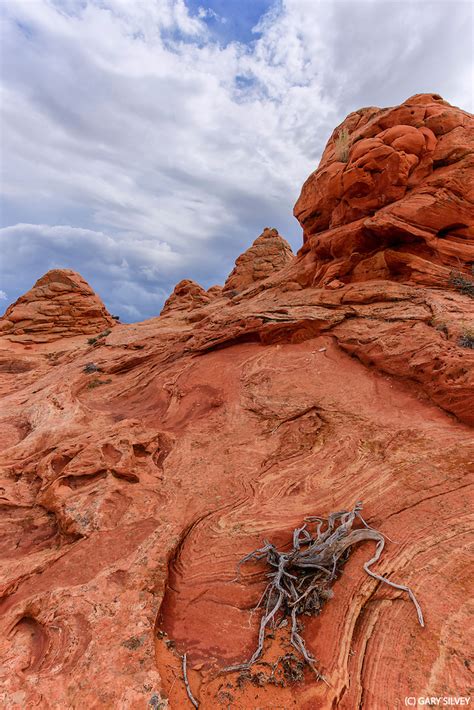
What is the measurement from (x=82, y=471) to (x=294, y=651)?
20.7 feet

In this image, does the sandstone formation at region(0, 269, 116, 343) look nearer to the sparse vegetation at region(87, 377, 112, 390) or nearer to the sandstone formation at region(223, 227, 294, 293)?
the sandstone formation at region(223, 227, 294, 293)

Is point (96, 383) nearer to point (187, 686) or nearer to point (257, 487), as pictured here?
point (257, 487)

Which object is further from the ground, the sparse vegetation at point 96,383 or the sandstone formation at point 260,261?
the sandstone formation at point 260,261

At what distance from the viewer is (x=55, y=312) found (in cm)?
3669

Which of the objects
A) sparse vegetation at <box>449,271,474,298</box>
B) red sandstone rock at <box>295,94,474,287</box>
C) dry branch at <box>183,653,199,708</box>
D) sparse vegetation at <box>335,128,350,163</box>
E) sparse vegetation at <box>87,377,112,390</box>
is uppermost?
sparse vegetation at <box>335,128,350,163</box>

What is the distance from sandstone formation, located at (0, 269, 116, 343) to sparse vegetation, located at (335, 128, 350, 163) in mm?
31057

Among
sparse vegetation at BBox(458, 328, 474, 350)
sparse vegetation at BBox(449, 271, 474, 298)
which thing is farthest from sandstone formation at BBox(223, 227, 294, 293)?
sparse vegetation at BBox(458, 328, 474, 350)

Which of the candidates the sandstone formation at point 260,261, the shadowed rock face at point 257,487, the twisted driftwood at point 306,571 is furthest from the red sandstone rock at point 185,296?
the twisted driftwood at point 306,571

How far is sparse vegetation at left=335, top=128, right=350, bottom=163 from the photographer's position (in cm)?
1633

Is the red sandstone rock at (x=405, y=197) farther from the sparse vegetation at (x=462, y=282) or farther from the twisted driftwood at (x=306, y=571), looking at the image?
the twisted driftwood at (x=306, y=571)

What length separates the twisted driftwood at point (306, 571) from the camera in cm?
473

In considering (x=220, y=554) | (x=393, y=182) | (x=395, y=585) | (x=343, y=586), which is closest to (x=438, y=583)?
(x=395, y=585)

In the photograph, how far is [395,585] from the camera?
464cm

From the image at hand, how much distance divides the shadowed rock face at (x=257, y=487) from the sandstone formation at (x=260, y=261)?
18872 millimetres
